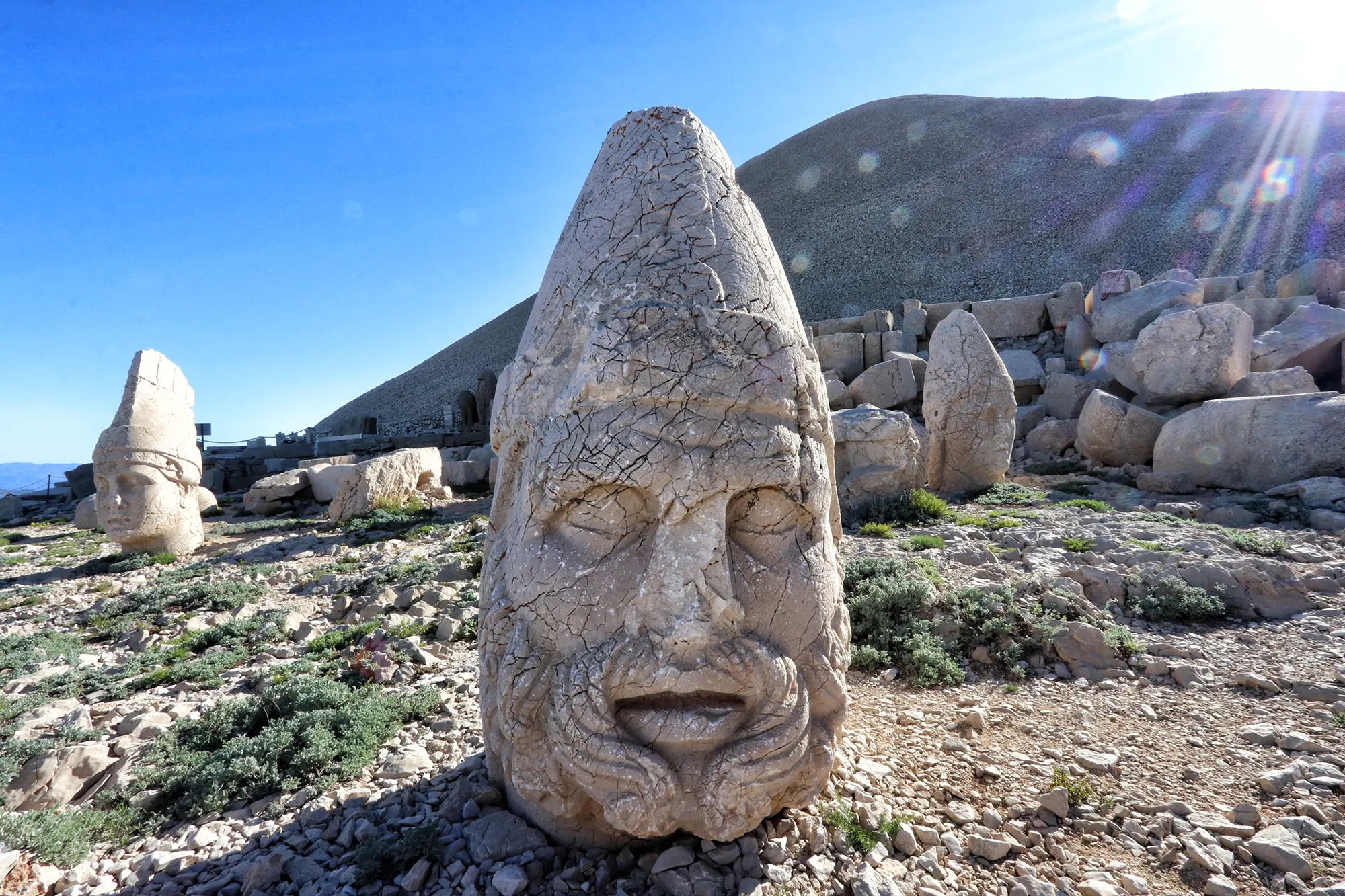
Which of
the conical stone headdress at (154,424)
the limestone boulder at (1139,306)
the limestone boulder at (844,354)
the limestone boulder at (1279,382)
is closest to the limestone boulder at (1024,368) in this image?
the limestone boulder at (1139,306)

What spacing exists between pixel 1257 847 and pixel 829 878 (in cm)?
161

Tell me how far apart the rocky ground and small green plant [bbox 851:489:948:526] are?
170 cm

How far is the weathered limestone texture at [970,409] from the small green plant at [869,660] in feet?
20.7

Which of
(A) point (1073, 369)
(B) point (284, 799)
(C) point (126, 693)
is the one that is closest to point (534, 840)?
(B) point (284, 799)

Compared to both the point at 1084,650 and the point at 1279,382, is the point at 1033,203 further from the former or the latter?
the point at 1084,650

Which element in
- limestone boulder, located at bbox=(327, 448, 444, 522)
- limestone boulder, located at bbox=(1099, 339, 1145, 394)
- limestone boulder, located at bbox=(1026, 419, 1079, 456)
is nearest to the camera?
limestone boulder, located at bbox=(327, 448, 444, 522)

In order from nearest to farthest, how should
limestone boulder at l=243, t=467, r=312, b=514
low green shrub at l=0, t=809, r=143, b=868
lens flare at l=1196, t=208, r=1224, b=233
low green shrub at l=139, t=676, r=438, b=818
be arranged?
low green shrub at l=0, t=809, r=143, b=868, low green shrub at l=139, t=676, r=438, b=818, limestone boulder at l=243, t=467, r=312, b=514, lens flare at l=1196, t=208, r=1224, b=233

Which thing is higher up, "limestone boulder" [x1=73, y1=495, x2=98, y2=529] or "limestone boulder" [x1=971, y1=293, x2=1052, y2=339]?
"limestone boulder" [x1=971, y1=293, x2=1052, y2=339]

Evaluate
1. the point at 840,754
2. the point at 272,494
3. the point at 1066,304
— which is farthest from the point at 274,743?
the point at 1066,304

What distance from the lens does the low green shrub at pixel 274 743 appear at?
2.99m

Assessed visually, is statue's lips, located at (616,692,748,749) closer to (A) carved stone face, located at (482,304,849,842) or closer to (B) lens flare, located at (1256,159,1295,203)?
(A) carved stone face, located at (482,304,849,842)

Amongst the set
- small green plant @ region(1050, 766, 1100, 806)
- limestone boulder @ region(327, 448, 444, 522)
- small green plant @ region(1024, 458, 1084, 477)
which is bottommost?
small green plant @ region(1050, 766, 1100, 806)

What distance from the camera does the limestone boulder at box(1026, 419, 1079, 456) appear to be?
39.9ft

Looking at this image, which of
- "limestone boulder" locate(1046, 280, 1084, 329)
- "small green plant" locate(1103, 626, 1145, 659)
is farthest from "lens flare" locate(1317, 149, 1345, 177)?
"small green plant" locate(1103, 626, 1145, 659)
